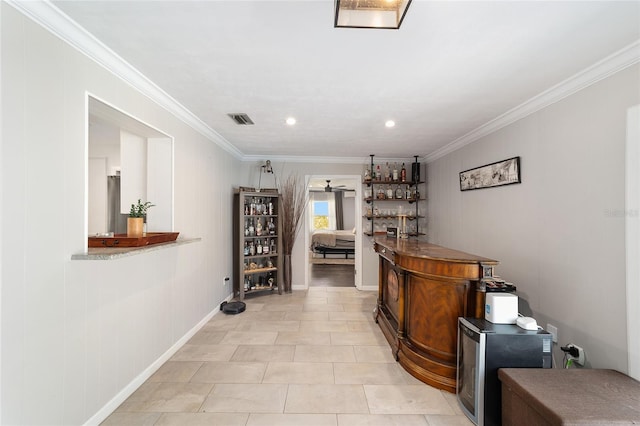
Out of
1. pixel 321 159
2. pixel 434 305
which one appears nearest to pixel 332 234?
pixel 321 159

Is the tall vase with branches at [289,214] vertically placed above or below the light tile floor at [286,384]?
above

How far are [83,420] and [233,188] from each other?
3403 millimetres

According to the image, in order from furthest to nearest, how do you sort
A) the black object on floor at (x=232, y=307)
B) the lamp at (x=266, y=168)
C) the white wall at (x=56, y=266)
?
the lamp at (x=266, y=168)
the black object on floor at (x=232, y=307)
the white wall at (x=56, y=266)

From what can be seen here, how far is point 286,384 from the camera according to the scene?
7.55ft

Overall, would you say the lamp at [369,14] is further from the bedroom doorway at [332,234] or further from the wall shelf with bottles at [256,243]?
the bedroom doorway at [332,234]

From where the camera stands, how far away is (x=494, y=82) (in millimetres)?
2197

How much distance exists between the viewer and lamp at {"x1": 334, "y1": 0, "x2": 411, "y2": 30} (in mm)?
1204

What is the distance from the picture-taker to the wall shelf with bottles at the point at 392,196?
4.98 metres

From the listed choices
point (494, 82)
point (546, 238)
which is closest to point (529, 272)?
point (546, 238)

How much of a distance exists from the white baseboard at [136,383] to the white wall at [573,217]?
348cm

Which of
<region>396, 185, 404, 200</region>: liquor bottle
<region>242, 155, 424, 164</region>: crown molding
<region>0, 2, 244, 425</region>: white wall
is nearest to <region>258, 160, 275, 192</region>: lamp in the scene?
<region>242, 155, 424, 164</region>: crown molding

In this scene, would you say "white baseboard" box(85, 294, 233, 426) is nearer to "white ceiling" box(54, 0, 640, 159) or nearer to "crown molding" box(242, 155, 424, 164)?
"white ceiling" box(54, 0, 640, 159)

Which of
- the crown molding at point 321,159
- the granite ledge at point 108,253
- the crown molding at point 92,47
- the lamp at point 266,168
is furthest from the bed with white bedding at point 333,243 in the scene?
the granite ledge at point 108,253

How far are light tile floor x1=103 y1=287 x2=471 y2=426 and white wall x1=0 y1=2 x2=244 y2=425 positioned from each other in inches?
14.2
